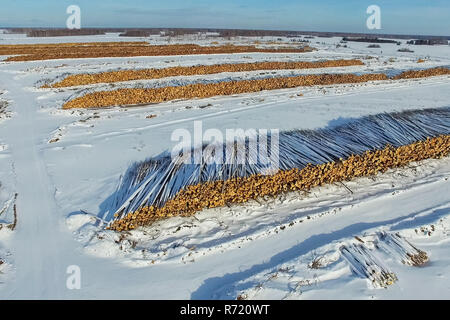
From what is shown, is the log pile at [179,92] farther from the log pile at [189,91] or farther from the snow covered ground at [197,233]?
the snow covered ground at [197,233]

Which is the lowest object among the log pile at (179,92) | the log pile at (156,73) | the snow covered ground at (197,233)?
the snow covered ground at (197,233)

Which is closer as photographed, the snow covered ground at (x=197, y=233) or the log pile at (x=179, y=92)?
the snow covered ground at (x=197, y=233)

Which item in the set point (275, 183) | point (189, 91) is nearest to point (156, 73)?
point (189, 91)

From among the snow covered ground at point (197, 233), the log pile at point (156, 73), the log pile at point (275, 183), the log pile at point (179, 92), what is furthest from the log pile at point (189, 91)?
the log pile at point (275, 183)

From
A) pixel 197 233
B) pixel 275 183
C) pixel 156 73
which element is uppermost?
A: pixel 156 73

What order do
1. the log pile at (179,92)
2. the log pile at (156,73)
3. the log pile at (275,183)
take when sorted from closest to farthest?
the log pile at (275,183) < the log pile at (179,92) < the log pile at (156,73)

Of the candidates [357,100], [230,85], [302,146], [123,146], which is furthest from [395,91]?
[123,146]

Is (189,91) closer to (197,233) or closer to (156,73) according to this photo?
(156,73)

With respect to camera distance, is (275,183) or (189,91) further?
(189,91)
